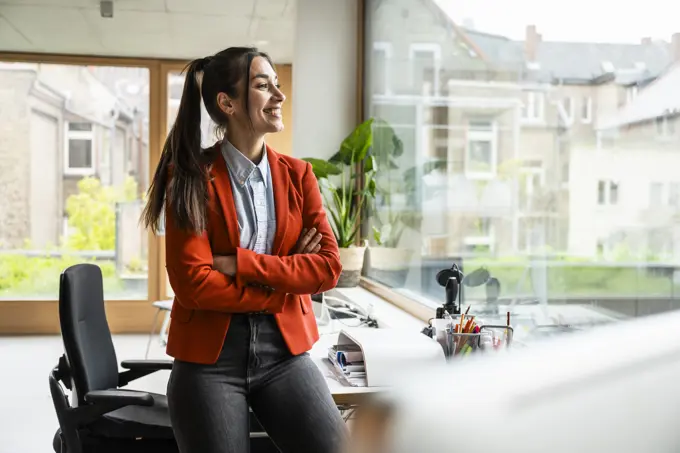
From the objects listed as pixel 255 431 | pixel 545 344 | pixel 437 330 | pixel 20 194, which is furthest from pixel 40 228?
pixel 545 344

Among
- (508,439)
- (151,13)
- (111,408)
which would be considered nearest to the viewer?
(508,439)

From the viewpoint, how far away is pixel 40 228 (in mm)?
7250

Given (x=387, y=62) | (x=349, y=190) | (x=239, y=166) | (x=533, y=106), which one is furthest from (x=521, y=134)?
(x=349, y=190)

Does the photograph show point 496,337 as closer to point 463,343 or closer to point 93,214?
point 463,343

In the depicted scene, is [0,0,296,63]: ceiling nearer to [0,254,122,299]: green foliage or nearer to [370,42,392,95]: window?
[370,42,392,95]: window

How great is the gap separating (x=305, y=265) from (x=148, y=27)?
5.03 m

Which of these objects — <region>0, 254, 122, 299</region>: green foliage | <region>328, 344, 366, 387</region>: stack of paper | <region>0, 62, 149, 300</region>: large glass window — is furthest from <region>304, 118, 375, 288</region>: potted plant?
<region>0, 254, 122, 299</region>: green foliage

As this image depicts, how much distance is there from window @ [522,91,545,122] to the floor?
157 cm

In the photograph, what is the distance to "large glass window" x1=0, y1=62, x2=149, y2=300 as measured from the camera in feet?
23.6

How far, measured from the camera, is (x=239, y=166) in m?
1.88

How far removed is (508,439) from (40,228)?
757cm

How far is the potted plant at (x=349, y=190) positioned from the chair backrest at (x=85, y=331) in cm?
200

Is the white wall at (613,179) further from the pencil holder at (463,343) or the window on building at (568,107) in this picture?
the pencil holder at (463,343)

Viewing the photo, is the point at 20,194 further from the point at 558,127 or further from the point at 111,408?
the point at 558,127
